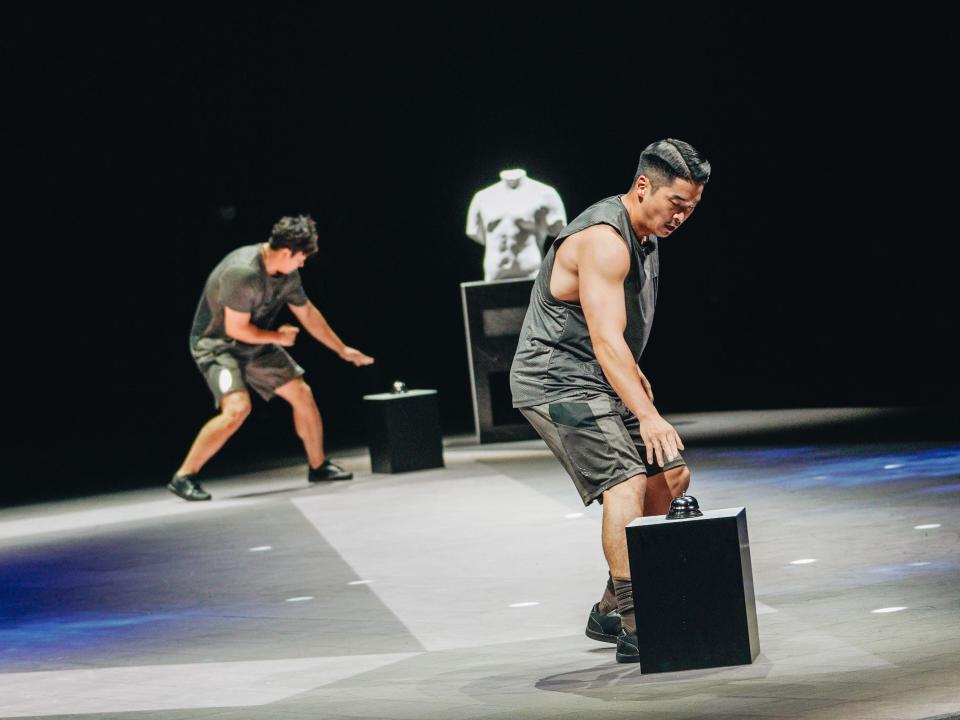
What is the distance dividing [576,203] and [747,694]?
11.9 metres

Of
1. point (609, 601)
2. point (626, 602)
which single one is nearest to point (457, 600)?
point (609, 601)

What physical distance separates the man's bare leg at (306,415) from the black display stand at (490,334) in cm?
219

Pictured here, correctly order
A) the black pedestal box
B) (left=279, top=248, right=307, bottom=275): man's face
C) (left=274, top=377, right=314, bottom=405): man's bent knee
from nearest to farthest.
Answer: the black pedestal box
(left=279, top=248, right=307, bottom=275): man's face
(left=274, top=377, right=314, bottom=405): man's bent knee

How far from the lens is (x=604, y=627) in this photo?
4.88 m

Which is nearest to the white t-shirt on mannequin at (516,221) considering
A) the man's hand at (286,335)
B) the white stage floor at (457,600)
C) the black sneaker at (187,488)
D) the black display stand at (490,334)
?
the black display stand at (490,334)

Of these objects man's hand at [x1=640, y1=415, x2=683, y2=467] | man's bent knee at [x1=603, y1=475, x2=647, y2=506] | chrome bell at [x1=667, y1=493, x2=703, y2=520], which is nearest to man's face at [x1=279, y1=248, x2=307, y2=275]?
man's bent knee at [x1=603, y1=475, x2=647, y2=506]

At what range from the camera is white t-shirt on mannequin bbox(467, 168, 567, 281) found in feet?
40.3

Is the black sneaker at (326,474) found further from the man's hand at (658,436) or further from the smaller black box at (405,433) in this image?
the man's hand at (658,436)

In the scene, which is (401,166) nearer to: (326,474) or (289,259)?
(326,474)

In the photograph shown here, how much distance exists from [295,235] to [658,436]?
17.7ft

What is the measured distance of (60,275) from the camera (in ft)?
52.1

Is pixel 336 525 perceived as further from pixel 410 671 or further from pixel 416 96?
pixel 416 96

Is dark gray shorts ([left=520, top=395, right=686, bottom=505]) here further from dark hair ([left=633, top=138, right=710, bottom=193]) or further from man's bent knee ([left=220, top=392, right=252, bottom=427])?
man's bent knee ([left=220, top=392, right=252, bottom=427])

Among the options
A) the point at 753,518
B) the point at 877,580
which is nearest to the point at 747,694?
the point at 877,580
